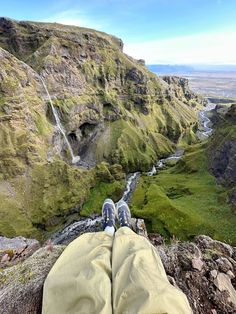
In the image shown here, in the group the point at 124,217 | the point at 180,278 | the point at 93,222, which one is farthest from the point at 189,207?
the point at 180,278

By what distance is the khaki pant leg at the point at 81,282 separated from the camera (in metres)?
7.96

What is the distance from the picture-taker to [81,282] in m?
8.59

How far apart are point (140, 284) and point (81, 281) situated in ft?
5.40

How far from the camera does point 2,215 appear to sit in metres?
65.7

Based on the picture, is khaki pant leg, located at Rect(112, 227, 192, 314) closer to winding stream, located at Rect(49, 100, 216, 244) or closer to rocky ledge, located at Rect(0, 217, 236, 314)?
rocky ledge, located at Rect(0, 217, 236, 314)

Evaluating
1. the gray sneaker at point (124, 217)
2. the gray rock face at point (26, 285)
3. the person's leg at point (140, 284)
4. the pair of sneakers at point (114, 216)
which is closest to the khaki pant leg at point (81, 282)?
the person's leg at point (140, 284)

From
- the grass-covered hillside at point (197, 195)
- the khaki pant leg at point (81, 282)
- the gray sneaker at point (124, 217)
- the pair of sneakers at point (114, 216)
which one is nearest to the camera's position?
the khaki pant leg at point (81, 282)

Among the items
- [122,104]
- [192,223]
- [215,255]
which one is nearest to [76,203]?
[192,223]

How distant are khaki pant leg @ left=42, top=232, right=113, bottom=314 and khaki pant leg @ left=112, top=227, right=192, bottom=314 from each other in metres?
0.28

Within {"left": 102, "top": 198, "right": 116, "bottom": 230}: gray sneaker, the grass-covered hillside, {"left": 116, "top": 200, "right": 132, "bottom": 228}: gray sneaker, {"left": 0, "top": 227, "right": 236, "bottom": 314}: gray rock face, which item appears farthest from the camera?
the grass-covered hillside

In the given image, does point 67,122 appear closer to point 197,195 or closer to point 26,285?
point 197,195

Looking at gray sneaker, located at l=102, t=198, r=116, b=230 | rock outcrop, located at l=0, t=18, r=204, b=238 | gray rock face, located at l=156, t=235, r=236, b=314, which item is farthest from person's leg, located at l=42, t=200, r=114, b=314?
rock outcrop, located at l=0, t=18, r=204, b=238

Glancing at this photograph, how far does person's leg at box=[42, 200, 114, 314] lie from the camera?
26.2 ft

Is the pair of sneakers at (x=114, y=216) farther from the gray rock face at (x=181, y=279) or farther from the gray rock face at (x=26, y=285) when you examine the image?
the gray rock face at (x=26, y=285)
